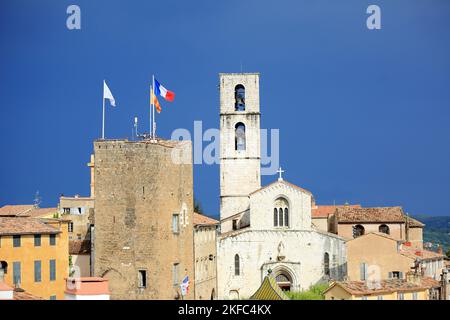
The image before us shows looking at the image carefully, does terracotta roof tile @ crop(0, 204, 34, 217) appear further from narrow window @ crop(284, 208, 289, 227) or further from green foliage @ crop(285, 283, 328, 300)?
green foliage @ crop(285, 283, 328, 300)

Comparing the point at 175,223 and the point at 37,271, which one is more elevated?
the point at 175,223

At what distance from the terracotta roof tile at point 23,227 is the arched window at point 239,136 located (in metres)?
20.7

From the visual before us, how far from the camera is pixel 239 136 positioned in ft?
196

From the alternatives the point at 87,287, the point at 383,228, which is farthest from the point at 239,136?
the point at 87,287

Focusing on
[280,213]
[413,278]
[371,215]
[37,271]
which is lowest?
[413,278]

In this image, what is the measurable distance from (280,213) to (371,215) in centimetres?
835

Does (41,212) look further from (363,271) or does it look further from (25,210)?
(363,271)

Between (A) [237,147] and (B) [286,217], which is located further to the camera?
(A) [237,147]

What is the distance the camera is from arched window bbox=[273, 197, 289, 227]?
53688 mm

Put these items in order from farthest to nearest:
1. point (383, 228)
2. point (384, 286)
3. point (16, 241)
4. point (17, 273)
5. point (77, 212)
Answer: point (77, 212) < point (383, 228) < point (16, 241) < point (17, 273) < point (384, 286)

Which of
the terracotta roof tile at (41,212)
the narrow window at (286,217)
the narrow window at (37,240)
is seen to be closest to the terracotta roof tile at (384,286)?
the narrow window at (286,217)

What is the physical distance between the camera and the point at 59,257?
40281mm

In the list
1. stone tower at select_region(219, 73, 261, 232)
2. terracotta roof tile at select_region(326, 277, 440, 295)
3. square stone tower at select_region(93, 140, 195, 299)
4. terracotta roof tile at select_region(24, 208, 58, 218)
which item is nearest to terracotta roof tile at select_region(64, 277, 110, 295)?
square stone tower at select_region(93, 140, 195, 299)
